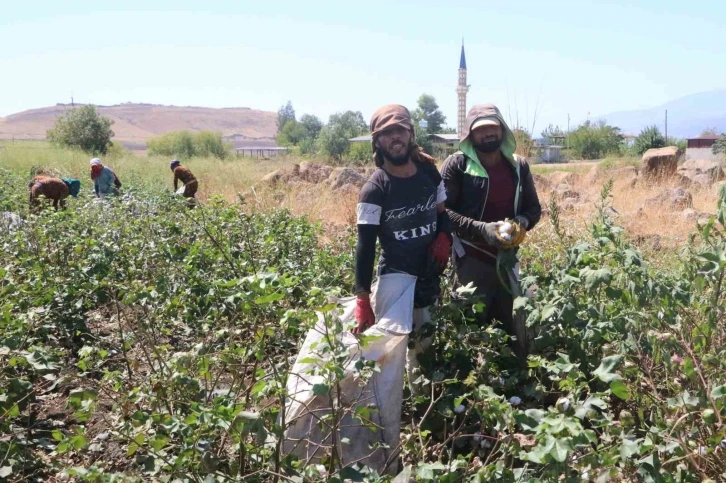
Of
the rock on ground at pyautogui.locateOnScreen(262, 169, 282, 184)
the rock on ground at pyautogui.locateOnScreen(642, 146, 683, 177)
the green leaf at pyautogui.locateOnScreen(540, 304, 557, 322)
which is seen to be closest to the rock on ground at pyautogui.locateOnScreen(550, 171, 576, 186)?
the rock on ground at pyautogui.locateOnScreen(642, 146, 683, 177)

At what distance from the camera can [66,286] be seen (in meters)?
3.96

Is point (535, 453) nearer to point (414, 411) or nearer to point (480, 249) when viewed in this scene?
point (414, 411)

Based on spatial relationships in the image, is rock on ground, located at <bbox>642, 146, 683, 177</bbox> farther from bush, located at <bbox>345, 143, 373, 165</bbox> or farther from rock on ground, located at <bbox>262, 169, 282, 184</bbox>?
rock on ground, located at <bbox>262, 169, 282, 184</bbox>

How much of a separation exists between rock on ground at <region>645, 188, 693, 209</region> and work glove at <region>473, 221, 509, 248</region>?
714cm

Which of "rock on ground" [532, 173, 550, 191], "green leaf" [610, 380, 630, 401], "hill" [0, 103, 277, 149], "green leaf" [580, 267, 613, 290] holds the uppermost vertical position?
"hill" [0, 103, 277, 149]

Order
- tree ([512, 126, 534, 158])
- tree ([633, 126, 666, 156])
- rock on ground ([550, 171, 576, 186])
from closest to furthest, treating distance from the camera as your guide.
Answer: tree ([512, 126, 534, 158])
rock on ground ([550, 171, 576, 186])
tree ([633, 126, 666, 156])

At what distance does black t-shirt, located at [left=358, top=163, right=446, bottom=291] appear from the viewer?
9.49ft

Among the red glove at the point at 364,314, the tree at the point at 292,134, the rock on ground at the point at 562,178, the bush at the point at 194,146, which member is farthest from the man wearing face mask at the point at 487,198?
the tree at the point at 292,134

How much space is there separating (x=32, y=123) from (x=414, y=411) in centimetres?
16744

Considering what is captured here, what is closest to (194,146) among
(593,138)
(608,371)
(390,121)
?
(593,138)

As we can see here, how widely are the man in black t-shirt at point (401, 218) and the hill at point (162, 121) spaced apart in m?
137

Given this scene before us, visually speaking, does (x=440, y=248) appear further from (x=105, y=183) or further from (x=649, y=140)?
(x=649, y=140)

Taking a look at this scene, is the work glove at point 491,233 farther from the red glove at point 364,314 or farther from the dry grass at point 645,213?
the dry grass at point 645,213

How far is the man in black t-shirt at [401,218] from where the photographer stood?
2871 millimetres
